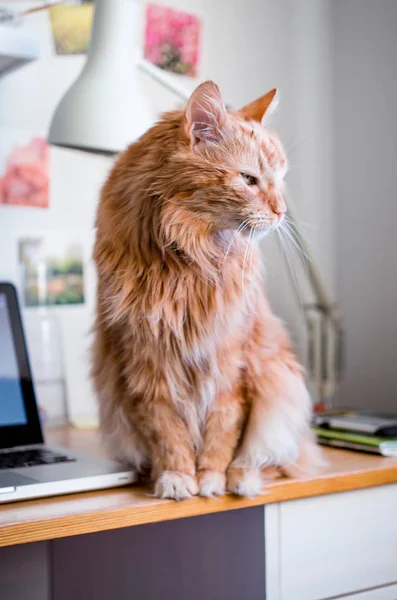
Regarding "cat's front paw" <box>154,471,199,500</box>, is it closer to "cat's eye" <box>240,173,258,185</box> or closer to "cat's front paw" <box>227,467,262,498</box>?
"cat's front paw" <box>227,467,262,498</box>

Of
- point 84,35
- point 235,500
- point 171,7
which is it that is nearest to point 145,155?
point 235,500

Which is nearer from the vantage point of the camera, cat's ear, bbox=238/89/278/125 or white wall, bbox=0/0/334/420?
cat's ear, bbox=238/89/278/125

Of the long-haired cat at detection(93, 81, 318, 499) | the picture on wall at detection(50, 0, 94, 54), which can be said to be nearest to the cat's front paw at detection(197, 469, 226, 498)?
the long-haired cat at detection(93, 81, 318, 499)

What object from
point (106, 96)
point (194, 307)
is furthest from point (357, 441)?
point (106, 96)

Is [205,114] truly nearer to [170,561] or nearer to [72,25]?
[170,561]

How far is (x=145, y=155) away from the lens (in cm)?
99

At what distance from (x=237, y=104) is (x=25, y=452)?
1051 millimetres

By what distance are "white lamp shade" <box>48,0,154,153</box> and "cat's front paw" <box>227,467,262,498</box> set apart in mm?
561

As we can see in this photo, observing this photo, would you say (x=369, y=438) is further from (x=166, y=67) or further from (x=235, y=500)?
(x=166, y=67)

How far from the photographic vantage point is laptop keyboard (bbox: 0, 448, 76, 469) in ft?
3.56

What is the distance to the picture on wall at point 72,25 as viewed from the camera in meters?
1.60

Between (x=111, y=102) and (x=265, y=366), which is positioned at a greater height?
(x=111, y=102)

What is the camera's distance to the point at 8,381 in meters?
1.26

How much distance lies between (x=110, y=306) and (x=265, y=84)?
108 cm
